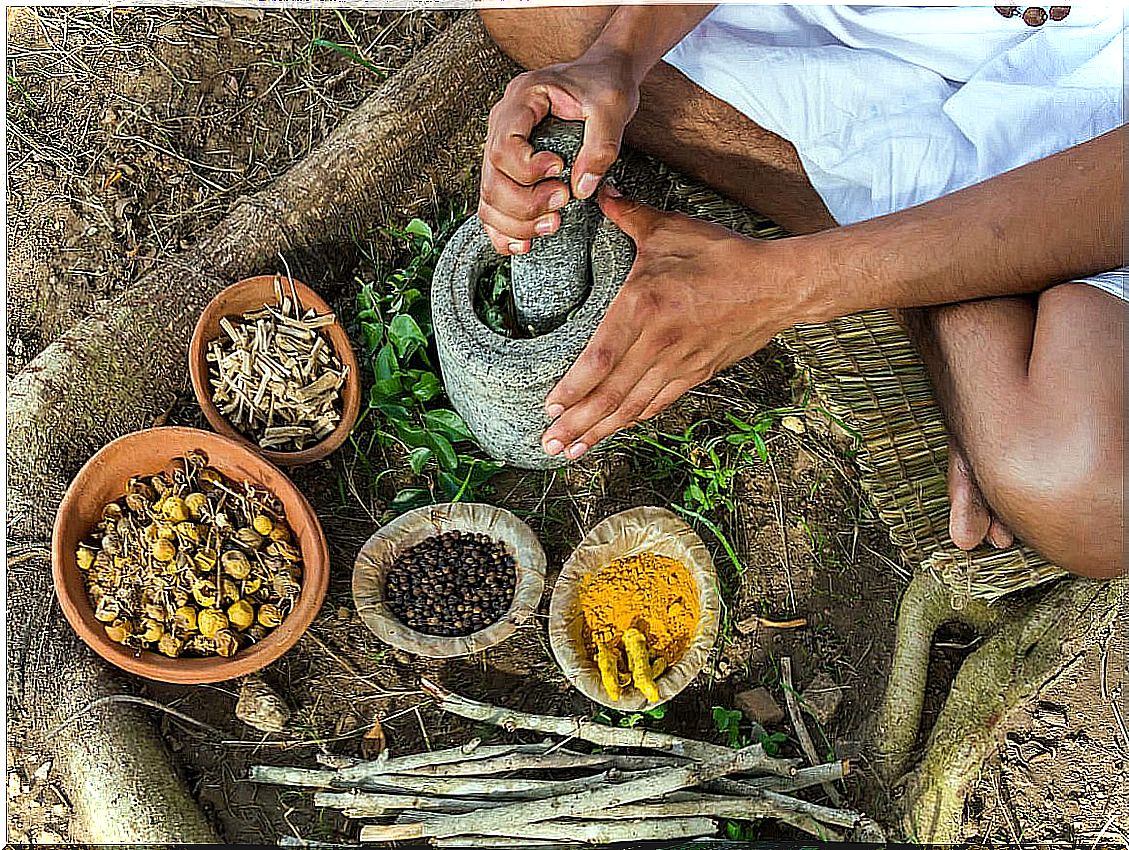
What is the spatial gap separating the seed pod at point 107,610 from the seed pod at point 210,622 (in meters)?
0.12

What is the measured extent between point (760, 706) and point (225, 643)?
857 mm

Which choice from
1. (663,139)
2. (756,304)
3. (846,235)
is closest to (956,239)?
(846,235)

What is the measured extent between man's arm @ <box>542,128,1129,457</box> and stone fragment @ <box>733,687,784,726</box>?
52 cm

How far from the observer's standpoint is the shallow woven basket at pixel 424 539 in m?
1.52

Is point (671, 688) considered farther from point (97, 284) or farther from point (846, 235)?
point (97, 284)

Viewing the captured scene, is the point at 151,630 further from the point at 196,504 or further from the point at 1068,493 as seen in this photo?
the point at 1068,493

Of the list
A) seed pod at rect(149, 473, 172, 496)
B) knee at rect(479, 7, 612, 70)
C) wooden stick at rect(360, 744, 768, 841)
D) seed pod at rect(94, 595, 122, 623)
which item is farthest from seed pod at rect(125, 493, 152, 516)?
knee at rect(479, 7, 612, 70)

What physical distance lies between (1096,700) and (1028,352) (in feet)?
2.02

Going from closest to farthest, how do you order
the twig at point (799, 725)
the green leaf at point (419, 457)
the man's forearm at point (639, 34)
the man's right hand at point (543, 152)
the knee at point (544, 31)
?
the man's right hand at point (543, 152), the man's forearm at point (639, 34), the knee at point (544, 31), the twig at point (799, 725), the green leaf at point (419, 457)

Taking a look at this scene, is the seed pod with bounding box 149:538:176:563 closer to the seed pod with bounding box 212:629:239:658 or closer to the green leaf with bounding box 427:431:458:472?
the seed pod with bounding box 212:629:239:658

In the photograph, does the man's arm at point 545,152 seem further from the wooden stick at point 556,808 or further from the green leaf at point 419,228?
the wooden stick at point 556,808

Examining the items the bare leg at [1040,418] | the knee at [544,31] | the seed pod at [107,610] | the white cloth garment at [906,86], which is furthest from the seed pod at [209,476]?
the bare leg at [1040,418]

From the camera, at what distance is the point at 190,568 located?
4.82 feet

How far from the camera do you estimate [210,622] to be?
1.45 meters
